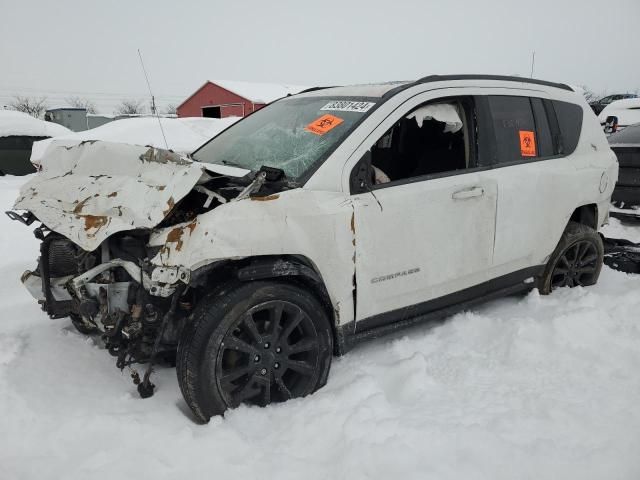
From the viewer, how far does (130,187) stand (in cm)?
243

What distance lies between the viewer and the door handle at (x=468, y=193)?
9.48 feet

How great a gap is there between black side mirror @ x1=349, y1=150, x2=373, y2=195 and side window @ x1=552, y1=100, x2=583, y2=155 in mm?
1942

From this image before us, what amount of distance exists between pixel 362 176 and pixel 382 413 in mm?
1266

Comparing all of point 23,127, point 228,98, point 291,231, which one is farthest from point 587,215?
point 228,98

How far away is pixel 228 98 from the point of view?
2780 cm

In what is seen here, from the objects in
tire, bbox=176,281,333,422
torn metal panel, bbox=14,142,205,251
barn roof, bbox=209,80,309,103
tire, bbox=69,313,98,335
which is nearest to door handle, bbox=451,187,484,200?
tire, bbox=176,281,333,422

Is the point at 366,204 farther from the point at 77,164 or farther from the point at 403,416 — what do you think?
the point at 77,164

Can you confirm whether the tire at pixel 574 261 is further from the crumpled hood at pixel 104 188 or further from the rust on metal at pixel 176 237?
the rust on metal at pixel 176 237

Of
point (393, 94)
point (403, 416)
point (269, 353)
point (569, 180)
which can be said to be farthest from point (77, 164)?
point (569, 180)

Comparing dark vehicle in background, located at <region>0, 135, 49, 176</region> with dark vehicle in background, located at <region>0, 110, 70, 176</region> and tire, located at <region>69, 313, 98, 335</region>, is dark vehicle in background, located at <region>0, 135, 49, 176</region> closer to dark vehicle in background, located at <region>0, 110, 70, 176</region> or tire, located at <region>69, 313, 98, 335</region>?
dark vehicle in background, located at <region>0, 110, 70, 176</region>

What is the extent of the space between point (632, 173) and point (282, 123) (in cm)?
560

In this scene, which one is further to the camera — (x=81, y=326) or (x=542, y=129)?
(x=542, y=129)

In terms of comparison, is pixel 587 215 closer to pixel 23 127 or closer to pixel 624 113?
pixel 624 113

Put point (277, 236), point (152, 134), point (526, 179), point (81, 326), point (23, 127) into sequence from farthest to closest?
point (23, 127) < point (152, 134) < point (526, 179) < point (81, 326) < point (277, 236)
